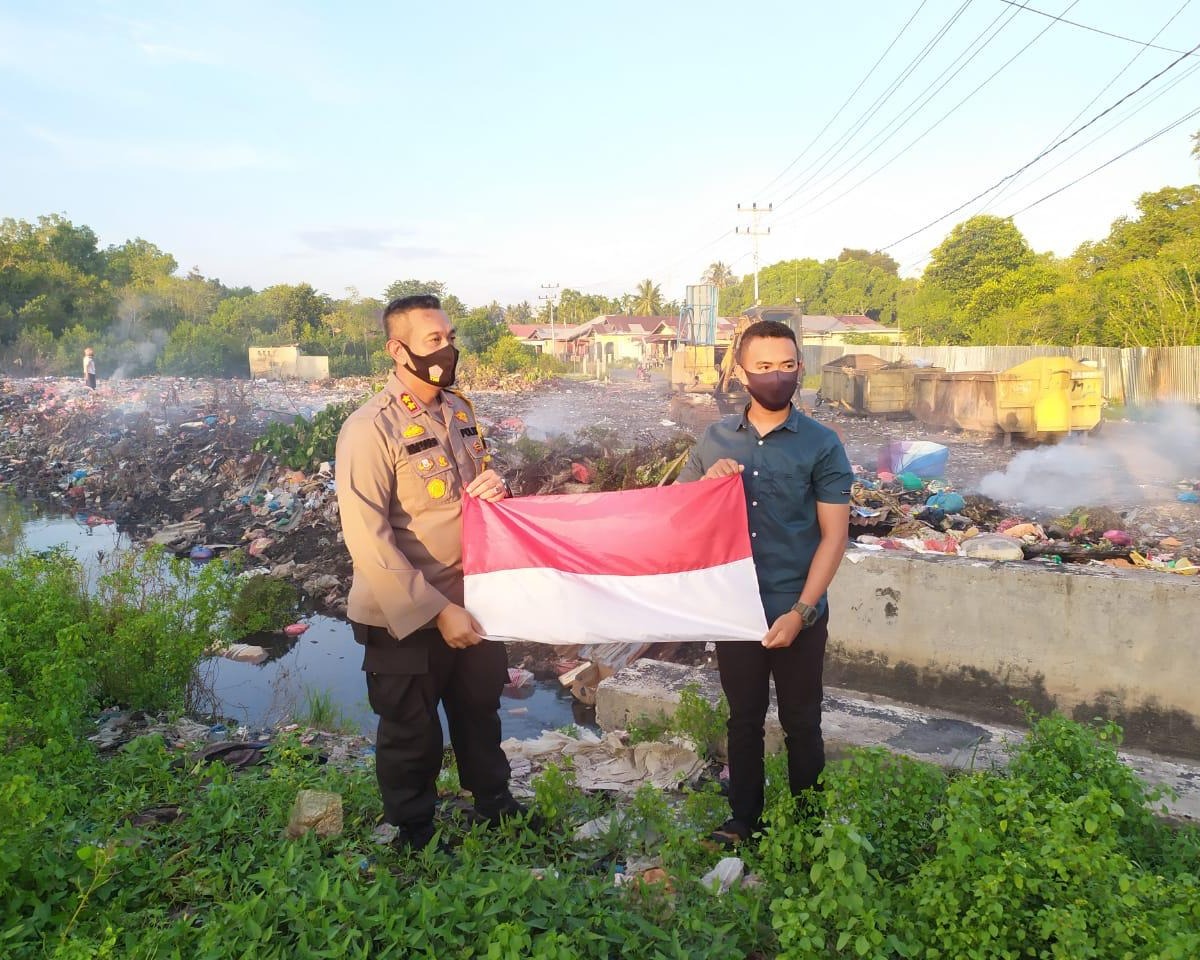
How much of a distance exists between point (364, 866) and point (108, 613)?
3.54m

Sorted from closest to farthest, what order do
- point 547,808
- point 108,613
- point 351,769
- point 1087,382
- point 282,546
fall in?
1. point 547,808
2. point 351,769
3. point 108,613
4. point 282,546
5. point 1087,382

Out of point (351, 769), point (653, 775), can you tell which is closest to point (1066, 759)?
point (653, 775)

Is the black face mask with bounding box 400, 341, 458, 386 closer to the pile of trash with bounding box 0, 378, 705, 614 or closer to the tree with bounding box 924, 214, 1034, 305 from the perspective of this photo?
the pile of trash with bounding box 0, 378, 705, 614

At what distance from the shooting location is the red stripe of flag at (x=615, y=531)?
2967 millimetres

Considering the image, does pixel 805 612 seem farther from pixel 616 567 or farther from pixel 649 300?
pixel 649 300

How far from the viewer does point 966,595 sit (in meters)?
4.49

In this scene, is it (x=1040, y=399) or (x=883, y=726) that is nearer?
(x=883, y=726)

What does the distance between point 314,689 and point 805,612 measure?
5043mm

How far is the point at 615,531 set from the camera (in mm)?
3135

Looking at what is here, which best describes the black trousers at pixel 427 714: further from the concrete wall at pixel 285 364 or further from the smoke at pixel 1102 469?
the concrete wall at pixel 285 364

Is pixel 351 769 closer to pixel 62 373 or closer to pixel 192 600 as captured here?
pixel 192 600

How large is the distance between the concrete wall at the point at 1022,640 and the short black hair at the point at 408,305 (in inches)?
115

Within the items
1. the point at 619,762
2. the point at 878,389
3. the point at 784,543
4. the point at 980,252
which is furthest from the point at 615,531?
the point at 980,252

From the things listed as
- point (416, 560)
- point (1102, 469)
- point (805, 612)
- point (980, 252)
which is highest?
point (980, 252)
